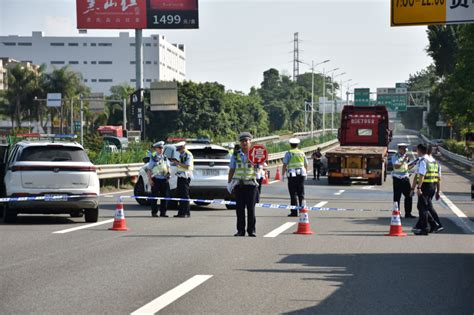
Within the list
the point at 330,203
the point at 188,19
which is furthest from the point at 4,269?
the point at 188,19

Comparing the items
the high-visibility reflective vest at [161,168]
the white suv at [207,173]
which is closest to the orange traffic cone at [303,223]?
the high-visibility reflective vest at [161,168]

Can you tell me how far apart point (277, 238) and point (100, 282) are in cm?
578

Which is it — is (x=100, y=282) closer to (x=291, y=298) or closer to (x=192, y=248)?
(x=291, y=298)

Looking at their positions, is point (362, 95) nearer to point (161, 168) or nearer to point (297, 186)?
point (297, 186)

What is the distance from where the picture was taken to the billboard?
68.5m

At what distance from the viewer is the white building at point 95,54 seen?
189 meters

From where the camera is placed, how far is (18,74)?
126000 mm

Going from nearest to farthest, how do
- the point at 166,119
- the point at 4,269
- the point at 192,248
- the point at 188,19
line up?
the point at 4,269, the point at 192,248, the point at 188,19, the point at 166,119

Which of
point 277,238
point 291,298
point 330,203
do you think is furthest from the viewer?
point 330,203

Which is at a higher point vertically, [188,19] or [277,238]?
[188,19]

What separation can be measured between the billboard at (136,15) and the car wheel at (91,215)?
51186 millimetres

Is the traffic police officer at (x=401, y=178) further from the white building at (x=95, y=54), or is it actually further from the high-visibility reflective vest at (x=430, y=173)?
the white building at (x=95, y=54)

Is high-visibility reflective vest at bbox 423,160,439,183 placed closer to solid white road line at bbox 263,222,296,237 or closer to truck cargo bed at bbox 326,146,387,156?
solid white road line at bbox 263,222,296,237

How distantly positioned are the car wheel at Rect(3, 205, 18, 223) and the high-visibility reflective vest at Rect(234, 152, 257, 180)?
15.1ft
